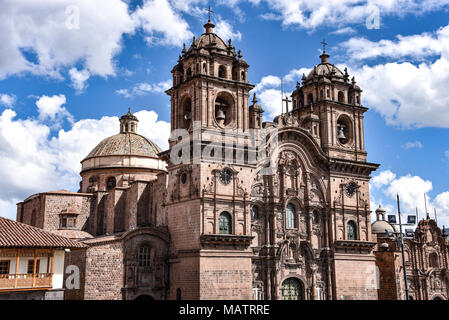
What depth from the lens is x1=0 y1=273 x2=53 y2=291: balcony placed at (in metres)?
27.4

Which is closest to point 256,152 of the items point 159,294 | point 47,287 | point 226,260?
point 226,260

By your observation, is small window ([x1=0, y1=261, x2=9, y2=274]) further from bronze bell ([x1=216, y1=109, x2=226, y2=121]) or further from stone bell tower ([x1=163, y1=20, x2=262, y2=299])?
bronze bell ([x1=216, y1=109, x2=226, y2=121])

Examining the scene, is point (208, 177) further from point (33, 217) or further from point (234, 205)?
point (33, 217)

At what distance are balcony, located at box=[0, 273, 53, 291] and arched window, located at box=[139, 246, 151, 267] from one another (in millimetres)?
6615

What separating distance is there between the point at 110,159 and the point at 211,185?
17.6 metres

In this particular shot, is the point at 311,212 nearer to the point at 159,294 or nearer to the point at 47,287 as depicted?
the point at 159,294

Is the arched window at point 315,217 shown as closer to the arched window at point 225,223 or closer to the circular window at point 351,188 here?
the circular window at point 351,188

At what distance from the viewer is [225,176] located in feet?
114

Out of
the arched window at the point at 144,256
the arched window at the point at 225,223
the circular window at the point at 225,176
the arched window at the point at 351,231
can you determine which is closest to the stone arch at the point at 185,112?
the circular window at the point at 225,176

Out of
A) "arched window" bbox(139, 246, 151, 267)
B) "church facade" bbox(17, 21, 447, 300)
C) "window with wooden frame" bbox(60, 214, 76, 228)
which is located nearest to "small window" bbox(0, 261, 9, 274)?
"church facade" bbox(17, 21, 447, 300)

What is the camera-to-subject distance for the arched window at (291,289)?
3650cm

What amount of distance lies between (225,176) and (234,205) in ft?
6.80

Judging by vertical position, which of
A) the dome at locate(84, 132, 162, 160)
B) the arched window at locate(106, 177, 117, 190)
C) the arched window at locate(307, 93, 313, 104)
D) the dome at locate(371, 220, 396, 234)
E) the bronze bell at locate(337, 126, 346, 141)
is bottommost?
the dome at locate(371, 220, 396, 234)

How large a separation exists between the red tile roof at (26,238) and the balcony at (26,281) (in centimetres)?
164
